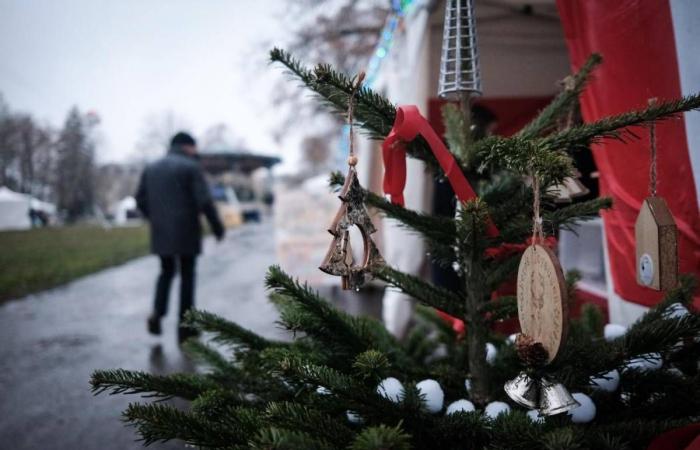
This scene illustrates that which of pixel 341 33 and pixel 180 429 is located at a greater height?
pixel 341 33

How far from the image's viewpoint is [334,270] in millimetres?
895

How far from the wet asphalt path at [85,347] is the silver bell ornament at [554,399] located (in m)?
1.31

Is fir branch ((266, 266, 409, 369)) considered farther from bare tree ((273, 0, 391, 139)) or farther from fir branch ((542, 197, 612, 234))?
bare tree ((273, 0, 391, 139))

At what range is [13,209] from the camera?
8.20 metres

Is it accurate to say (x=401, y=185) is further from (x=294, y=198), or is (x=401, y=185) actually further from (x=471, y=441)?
(x=294, y=198)

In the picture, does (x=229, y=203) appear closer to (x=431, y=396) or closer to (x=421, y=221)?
(x=421, y=221)

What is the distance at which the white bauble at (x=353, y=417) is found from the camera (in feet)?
3.05

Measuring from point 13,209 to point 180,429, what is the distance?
30.6ft

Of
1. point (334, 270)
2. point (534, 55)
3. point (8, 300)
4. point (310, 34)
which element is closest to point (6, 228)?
point (8, 300)

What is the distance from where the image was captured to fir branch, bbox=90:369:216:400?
964mm

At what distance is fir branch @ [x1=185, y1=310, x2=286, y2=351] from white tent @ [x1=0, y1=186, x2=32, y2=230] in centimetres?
674

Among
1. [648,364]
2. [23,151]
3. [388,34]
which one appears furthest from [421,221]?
[23,151]

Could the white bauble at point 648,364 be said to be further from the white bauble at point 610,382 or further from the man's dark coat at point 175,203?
the man's dark coat at point 175,203

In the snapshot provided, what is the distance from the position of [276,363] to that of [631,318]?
1.30m
